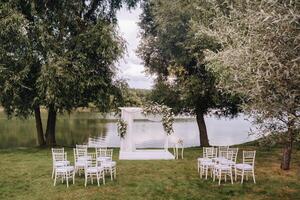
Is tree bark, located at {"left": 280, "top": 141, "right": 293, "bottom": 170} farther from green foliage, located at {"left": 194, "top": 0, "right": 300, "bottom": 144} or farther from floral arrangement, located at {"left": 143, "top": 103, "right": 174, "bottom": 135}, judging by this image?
green foliage, located at {"left": 194, "top": 0, "right": 300, "bottom": 144}

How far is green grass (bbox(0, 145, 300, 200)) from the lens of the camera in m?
12.8

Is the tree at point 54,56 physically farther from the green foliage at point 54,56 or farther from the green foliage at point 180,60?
the green foliage at point 180,60

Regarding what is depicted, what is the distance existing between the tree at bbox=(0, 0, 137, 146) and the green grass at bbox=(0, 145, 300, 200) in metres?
4.11

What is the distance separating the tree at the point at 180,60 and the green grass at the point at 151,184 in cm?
467

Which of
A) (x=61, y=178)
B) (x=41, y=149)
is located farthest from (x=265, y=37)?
(x=41, y=149)

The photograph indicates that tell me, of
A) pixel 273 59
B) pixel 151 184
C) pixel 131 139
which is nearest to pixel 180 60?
pixel 131 139

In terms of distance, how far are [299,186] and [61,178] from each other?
8.49 meters

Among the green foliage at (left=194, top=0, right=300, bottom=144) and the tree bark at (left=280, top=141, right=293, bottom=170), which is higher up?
the green foliage at (left=194, top=0, right=300, bottom=144)

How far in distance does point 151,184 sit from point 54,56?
9746 millimetres

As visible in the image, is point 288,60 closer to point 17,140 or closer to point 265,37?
point 265,37

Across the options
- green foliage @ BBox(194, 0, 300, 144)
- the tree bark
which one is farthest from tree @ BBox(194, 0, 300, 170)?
the tree bark

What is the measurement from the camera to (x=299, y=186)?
1400 centimetres

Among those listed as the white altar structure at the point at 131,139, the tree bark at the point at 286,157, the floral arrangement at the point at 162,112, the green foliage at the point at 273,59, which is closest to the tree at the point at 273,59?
the green foliage at the point at 273,59

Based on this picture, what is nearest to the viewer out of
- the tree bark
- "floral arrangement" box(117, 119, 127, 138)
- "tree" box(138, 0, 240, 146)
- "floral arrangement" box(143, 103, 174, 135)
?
the tree bark
